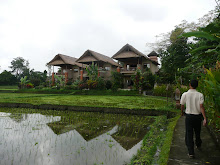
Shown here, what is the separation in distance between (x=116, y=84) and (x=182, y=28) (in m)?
9.62

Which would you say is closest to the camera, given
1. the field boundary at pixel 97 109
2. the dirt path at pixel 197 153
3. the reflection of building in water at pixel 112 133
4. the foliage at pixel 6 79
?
the dirt path at pixel 197 153

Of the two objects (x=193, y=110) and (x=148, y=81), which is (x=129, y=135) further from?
(x=148, y=81)

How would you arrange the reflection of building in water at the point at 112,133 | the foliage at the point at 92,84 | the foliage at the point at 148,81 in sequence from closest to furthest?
the reflection of building in water at the point at 112,133
the foliage at the point at 148,81
the foliage at the point at 92,84

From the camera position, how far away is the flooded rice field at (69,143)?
304cm

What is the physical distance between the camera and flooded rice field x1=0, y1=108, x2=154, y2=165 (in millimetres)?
3041

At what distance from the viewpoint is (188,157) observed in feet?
8.51

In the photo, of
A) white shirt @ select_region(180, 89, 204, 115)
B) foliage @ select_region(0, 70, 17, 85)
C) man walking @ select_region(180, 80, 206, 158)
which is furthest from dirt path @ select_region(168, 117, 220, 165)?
foliage @ select_region(0, 70, 17, 85)

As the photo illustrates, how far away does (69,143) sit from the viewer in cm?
384

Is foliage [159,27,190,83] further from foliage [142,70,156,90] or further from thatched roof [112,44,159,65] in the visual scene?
thatched roof [112,44,159,65]

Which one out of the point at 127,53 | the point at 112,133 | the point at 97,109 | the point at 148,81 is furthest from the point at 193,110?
the point at 127,53

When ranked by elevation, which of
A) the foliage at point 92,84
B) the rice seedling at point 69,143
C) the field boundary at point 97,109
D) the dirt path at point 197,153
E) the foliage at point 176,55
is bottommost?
the rice seedling at point 69,143

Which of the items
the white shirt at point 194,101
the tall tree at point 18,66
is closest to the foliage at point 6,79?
the tall tree at point 18,66

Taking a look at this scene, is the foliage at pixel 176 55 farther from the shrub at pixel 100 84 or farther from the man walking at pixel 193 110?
the man walking at pixel 193 110

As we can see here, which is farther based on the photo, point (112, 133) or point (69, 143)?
point (112, 133)
